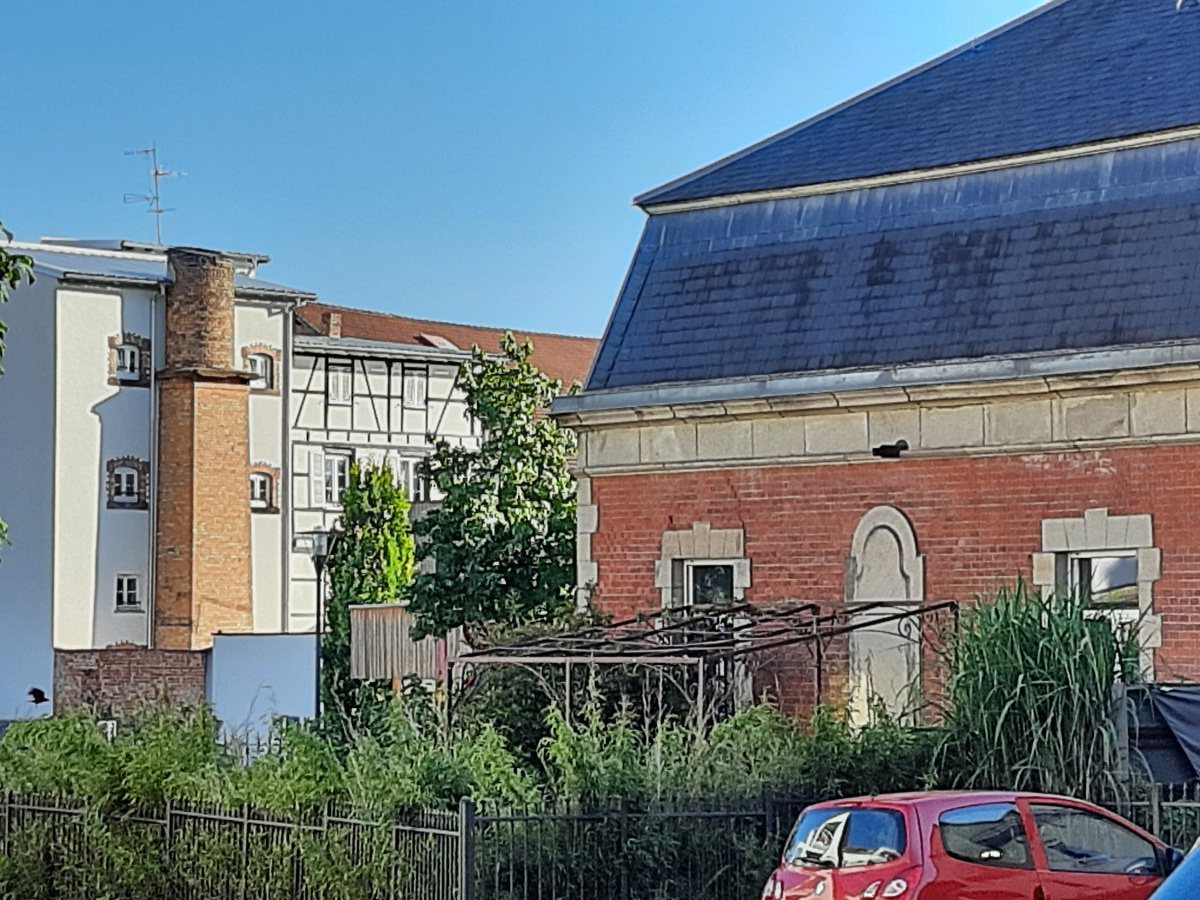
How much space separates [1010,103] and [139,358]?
39511 millimetres

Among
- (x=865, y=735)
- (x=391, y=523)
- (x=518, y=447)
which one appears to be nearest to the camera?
(x=865, y=735)

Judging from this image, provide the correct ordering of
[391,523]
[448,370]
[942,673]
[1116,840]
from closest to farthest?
[1116,840], [942,673], [391,523], [448,370]

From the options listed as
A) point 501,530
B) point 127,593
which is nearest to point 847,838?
point 501,530

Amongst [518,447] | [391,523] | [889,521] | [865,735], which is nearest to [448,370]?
[391,523]

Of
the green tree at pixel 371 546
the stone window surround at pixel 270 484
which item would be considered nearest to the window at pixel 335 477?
the stone window surround at pixel 270 484

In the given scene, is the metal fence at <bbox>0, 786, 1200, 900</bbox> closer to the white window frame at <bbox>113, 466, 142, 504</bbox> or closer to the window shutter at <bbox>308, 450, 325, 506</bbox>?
the white window frame at <bbox>113, 466, 142, 504</bbox>

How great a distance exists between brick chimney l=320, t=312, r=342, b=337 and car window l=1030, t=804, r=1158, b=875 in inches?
2572

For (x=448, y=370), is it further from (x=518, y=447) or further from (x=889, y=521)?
(x=889, y=521)

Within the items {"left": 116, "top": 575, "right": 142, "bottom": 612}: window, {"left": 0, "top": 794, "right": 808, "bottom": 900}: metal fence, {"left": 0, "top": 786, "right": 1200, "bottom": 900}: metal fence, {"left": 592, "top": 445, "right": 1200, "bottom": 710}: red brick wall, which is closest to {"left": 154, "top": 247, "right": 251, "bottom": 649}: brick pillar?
{"left": 116, "top": 575, "right": 142, "bottom": 612}: window

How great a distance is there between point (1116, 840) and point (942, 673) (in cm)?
649

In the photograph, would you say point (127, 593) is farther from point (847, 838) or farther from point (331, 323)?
point (847, 838)

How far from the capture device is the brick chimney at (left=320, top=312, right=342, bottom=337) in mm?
77562

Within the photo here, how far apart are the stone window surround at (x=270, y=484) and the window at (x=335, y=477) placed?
5.80 meters

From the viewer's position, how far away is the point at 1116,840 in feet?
44.0
